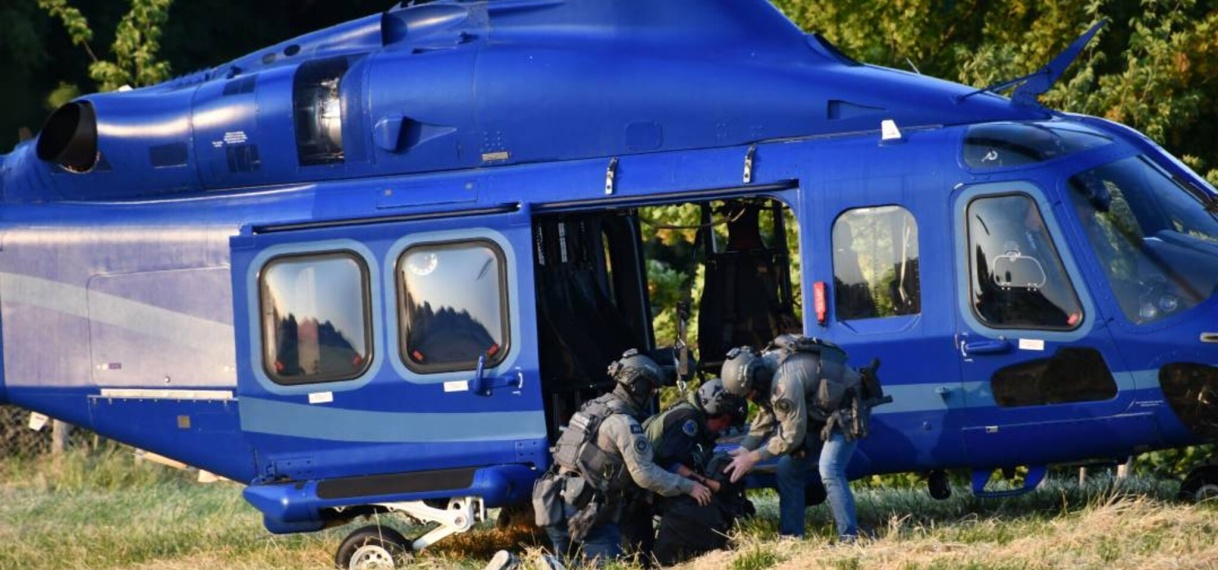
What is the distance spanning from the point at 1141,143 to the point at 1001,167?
1159 mm

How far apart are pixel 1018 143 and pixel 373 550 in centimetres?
437

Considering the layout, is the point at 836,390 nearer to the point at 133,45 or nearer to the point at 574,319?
the point at 574,319

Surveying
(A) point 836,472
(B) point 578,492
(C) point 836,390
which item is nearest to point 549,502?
(B) point 578,492

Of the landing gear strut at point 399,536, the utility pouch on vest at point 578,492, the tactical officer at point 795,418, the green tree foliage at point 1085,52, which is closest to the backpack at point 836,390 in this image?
the tactical officer at point 795,418

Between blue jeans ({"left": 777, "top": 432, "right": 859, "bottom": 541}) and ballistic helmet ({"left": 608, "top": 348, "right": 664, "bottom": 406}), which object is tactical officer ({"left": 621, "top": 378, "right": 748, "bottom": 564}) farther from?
blue jeans ({"left": 777, "top": 432, "right": 859, "bottom": 541})

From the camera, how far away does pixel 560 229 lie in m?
11.6

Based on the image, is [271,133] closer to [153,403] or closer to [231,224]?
[231,224]

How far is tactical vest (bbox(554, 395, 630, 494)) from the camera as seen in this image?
9.88 m

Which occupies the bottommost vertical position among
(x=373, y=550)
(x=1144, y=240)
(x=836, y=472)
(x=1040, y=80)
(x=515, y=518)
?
(x=515, y=518)

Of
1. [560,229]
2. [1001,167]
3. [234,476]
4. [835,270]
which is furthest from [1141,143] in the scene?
[234,476]

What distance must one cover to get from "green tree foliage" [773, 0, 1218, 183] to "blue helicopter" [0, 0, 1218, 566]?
229 inches

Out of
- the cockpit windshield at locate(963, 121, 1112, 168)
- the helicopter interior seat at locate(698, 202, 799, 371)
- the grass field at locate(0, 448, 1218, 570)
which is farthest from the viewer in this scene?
the helicopter interior seat at locate(698, 202, 799, 371)


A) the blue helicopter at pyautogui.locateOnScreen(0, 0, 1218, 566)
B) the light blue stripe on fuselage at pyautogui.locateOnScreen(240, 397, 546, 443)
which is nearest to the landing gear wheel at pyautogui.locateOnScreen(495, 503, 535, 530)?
the blue helicopter at pyautogui.locateOnScreen(0, 0, 1218, 566)

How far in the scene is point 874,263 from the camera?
1002 centimetres
